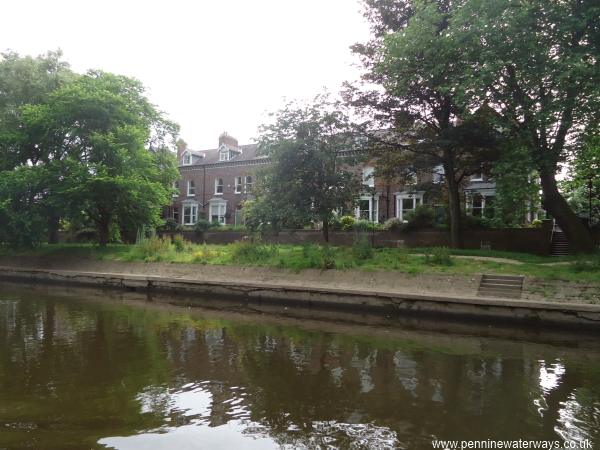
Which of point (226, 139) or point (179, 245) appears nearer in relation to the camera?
point (179, 245)

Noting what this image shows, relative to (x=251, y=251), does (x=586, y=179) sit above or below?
above

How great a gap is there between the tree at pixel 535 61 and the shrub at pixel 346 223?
13933mm

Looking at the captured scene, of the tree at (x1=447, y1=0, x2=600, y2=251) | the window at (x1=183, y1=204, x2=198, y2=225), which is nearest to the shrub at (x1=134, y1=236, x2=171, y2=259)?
the tree at (x1=447, y1=0, x2=600, y2=251)

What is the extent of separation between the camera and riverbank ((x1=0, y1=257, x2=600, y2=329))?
12.2 m

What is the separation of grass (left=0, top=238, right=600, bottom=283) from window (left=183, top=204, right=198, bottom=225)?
22.4m

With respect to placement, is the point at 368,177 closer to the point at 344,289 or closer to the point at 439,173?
the point at 439,173

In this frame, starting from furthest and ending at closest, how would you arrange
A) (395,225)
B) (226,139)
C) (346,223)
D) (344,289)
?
(226,139) < (346,223) < (395,225) < (344,289)

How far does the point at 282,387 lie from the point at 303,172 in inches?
516

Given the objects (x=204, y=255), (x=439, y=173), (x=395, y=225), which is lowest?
(x=204, y=255)

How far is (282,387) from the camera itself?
6.64 metres

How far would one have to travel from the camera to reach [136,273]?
21.1 meters

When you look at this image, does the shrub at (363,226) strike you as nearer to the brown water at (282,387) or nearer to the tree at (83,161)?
the tree at (83,161)

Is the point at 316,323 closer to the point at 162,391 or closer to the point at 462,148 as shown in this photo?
the point at 162,391

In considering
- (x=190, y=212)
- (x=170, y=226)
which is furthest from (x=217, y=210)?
(x=170, y=226)
